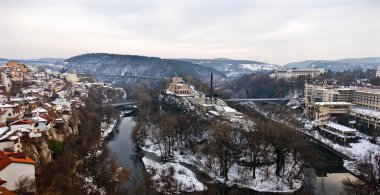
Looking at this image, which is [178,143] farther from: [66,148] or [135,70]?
[135,70]

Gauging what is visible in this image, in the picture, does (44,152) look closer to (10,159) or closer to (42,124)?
(42,124)

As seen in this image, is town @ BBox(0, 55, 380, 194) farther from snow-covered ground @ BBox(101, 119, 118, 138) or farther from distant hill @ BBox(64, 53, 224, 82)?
distant hill @ BBox(64, 53, 224, 82)

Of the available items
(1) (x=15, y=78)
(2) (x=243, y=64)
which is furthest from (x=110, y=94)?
(2) (x=243, y=64)

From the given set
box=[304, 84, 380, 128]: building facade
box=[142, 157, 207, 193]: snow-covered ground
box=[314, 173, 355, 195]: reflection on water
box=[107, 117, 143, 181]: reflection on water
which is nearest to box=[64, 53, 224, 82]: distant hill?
box=[304, 84, 380, 128]: building facade

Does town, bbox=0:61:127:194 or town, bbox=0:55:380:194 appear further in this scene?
town, bbox=0:55:380:194

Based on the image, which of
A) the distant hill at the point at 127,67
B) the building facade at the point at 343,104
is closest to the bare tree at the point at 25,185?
the building facade at the point at 343,104

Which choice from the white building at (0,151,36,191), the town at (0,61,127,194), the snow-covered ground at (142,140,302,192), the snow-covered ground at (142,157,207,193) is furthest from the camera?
the snow-covered ground at (142,140,302,192)
